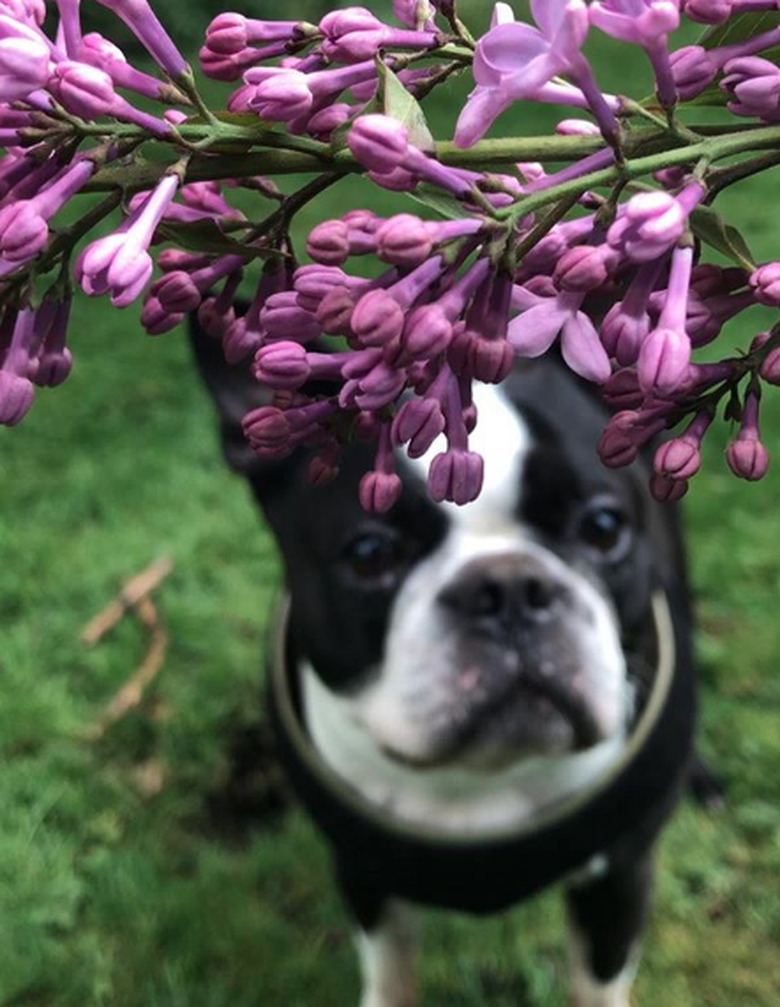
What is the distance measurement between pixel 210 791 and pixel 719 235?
7.17 feet

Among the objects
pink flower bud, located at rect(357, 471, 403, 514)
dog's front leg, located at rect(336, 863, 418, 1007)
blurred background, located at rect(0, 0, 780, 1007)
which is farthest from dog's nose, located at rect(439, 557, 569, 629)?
pink flower bud, located at rect(357, 471, 403, 514)

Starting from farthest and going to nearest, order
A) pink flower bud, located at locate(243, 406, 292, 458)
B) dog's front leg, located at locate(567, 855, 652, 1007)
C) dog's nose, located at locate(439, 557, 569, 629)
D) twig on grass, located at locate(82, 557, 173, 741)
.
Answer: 1. twig on grass, located at locate(82, 557, 173, 741)
2. dog's front leg, located at locate(567, 855, 652, 1007)
3. dog's nose, located at locate(439, 557, 569, 629)
4. pink flower bud, located at locate(243, 406, 292, 458)

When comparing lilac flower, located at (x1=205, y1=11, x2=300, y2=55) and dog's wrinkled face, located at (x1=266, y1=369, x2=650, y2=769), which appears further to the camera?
dog's wrinkled face, located at (x1=266, y1=369, x2=650, y2=769)

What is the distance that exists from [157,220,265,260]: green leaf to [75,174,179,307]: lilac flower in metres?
0.03

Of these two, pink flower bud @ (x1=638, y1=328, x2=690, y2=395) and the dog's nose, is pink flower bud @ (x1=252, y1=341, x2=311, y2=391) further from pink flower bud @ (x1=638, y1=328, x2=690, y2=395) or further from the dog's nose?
the dog's nose

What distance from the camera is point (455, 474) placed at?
432mm

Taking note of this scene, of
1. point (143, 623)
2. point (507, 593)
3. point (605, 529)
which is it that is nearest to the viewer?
point (507, 593)

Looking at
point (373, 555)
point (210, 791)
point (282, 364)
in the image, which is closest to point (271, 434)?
point (282, 364)

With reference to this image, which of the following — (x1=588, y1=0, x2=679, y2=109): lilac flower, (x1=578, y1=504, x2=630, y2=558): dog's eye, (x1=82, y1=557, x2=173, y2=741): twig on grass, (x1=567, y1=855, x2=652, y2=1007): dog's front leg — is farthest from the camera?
(x1=82, y1=557, x2=173, y2=741): twig on grass

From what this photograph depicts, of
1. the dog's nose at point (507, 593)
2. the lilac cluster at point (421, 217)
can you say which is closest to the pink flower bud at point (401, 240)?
the lilac cluster at point (421, 217)

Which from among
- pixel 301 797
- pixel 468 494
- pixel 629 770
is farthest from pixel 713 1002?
pixel 468 494

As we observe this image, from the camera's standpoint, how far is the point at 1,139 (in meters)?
0.39

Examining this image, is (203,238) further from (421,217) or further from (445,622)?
(445,622)

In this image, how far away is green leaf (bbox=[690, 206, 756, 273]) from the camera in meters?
0.40
